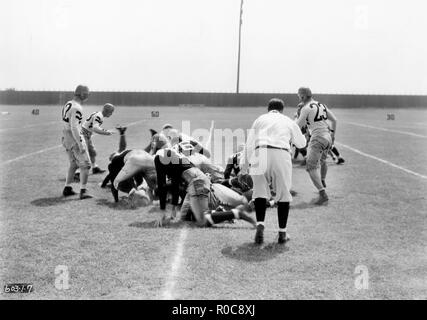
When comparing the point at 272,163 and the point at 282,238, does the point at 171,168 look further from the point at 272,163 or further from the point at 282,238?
the point at 282,238

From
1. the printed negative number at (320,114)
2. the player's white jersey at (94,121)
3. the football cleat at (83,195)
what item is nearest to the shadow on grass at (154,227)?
the football cleat at (83,195)

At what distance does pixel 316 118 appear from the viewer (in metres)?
9.78

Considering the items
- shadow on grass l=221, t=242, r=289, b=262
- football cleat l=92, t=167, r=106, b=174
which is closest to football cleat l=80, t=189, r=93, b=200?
football cleat l=92, t=167, r=106, b=174

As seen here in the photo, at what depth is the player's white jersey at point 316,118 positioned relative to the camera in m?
9.69

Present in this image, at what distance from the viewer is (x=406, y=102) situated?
6081 cm

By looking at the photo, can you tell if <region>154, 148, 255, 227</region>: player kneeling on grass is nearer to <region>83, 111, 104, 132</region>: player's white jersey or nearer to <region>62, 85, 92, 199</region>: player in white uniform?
<region>62, 85, 92, 199</region>: player in white uniform

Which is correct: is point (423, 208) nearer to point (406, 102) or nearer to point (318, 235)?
point (318, 235)

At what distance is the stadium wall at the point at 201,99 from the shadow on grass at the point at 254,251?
53244 millimetres

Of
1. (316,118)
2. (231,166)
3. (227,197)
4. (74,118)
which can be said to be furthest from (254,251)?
(74,118)

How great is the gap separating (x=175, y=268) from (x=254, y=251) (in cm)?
124

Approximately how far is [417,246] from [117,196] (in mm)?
5527

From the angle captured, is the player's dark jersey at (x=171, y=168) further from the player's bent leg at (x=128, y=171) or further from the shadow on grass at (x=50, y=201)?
the shadow on grass at (x=50, y=201)
